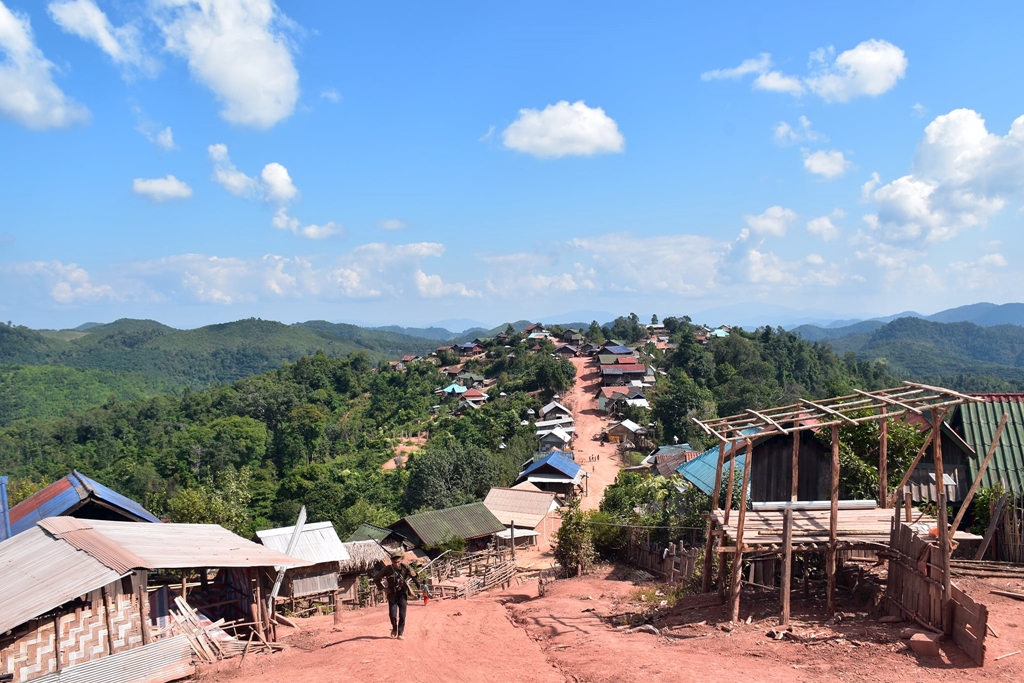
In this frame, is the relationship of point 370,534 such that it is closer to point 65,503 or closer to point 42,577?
point 65,503

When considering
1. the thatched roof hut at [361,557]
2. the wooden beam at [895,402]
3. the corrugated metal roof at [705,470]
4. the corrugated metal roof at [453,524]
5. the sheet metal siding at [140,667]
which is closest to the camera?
the sheet metal siding at [140,667]

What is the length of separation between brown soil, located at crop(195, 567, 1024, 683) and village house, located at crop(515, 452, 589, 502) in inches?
936

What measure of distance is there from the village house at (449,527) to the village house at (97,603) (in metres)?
12.8

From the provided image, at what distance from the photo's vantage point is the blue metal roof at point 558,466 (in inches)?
1444

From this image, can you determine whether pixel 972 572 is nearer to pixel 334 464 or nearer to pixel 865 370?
pixel 334 464

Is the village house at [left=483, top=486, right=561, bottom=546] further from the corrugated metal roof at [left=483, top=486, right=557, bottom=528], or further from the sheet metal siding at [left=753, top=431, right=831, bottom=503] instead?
the sheet metal siding at [left=753, top=431, right=831, bottom=503]

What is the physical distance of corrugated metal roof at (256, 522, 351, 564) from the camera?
17.4m

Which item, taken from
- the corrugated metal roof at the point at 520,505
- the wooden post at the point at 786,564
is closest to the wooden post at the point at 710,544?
the wooden post at the point at 786,564

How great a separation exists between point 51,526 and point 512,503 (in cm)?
2196

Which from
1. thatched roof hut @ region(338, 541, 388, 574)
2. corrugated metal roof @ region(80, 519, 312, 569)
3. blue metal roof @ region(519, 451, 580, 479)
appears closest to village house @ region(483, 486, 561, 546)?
blue metal roof @ region(519, 451, 580, 479)

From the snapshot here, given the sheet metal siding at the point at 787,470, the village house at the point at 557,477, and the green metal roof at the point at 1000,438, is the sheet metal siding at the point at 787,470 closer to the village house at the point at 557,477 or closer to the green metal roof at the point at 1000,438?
the green metal roof at the point at 1000,438

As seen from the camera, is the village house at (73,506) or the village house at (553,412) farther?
the village house at (553,412)

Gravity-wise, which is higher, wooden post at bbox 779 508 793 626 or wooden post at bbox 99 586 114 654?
wooden post at bbox 779 508 793 626

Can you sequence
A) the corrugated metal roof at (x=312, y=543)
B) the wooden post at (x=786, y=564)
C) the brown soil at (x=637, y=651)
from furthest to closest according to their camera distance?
the corrugated metal roof at (x=312, y=543), the wooden post at (x=786, y=564), the brown soil at (x=637, y=651)
